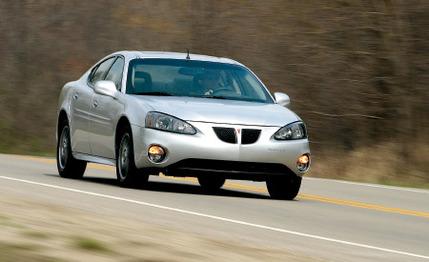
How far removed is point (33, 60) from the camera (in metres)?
37.9

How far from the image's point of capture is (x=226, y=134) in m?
15.2

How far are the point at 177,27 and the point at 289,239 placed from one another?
23.6m

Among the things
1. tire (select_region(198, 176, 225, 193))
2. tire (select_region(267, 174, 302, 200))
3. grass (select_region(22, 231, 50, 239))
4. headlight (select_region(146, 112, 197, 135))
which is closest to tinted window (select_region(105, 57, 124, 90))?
headlight (select_region(146, 112, 197, 135))

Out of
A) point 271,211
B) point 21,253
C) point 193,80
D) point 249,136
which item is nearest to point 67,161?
point 193,80

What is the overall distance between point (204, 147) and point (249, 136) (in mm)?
522

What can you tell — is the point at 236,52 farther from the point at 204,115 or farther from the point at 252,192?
the point at 204,115

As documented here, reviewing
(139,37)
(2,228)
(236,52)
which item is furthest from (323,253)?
(139,37)

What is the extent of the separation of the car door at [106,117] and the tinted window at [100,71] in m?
0.25

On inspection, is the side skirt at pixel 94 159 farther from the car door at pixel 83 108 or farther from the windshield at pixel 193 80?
the windshield at pixel 193 80

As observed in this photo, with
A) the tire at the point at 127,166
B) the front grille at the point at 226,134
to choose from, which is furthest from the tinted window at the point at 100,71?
the front grille at the point at 226,134

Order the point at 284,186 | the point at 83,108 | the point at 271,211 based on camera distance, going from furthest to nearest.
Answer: the point at 83,108 → the point at 284,186 → the point at 271,211

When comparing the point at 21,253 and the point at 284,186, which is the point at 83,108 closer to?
the point at 284,186

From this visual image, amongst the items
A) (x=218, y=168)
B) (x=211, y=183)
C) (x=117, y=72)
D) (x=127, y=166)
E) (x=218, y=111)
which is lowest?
(x=211, y=183)

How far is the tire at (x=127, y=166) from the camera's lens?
51.2 feet
